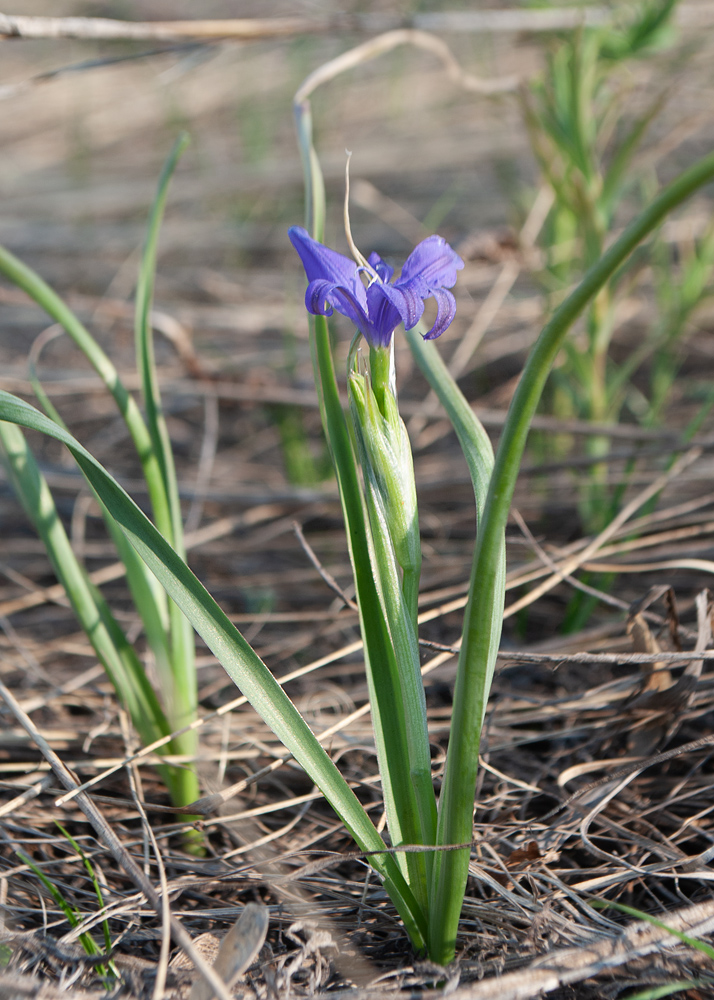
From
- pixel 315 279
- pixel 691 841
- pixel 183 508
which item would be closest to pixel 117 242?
pixel 183 508

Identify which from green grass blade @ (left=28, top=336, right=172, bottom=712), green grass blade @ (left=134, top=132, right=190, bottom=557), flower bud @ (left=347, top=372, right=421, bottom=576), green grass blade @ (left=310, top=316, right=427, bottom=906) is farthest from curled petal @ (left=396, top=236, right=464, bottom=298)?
green grass blade @ (left=28, top=336, right=172, bottom=712)

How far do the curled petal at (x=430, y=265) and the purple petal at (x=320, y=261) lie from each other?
6cm

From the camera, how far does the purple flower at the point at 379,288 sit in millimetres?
814

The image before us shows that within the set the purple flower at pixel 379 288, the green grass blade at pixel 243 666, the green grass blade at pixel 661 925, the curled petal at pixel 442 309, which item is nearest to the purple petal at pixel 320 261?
the purple flower at pixel 379 288

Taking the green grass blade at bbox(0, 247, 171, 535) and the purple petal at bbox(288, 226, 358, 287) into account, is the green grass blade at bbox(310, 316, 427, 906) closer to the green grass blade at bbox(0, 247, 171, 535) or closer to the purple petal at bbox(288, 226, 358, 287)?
the purple petal at bbox(288, 226, 358, 287)

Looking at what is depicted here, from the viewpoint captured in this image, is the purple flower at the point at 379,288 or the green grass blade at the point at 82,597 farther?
the green grass blade at the point at 82,597

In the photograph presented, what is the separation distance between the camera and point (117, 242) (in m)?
3.59

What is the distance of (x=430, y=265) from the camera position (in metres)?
0.84

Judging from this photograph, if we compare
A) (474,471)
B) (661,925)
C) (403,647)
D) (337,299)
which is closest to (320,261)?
(337,299)

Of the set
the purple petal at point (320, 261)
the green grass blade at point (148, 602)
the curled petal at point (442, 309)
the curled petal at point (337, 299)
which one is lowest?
the green grass blade at point (148, 602)

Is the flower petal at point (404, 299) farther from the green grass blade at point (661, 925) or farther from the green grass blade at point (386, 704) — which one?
the green grass blade at point (661, 925)

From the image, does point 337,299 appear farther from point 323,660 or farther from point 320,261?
point 323,660

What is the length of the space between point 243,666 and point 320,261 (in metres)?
0.48

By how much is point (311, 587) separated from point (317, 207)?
1031 mm
